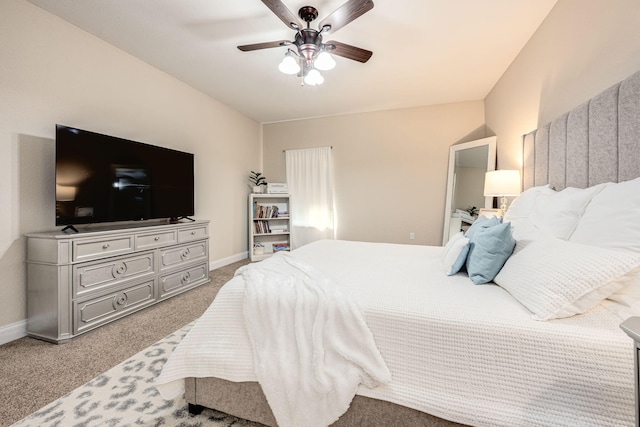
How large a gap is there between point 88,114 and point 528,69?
4244 millimetres

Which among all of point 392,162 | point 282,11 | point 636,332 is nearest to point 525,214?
point 636,332

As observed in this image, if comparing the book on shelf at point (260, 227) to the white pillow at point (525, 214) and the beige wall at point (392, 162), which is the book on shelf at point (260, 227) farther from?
the white pillow at point (525, 214)

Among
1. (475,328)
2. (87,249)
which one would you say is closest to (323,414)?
(475,328)

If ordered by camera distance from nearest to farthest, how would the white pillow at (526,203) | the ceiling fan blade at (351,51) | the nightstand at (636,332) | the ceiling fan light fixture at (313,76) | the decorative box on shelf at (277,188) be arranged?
the nightstand at (636,332) < the white pillow at (526,203) < the ceiling fan blade at (351,51) < the ceiling fan light fixture at (313,76) < the decorative box on shelf at (277,188)

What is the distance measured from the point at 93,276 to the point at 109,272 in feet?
0.40

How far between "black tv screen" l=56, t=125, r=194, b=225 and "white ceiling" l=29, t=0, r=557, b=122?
1.00m

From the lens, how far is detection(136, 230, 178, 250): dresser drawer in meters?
2.44

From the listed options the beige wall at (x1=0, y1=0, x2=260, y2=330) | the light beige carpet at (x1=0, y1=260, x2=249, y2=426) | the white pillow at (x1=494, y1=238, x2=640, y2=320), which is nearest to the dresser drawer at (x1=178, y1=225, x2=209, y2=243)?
the light beige carpet at (x1=0, y1=260, x2=249, y2=426)

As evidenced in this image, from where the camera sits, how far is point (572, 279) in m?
0.92

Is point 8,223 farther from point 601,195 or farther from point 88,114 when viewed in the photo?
point 601,195

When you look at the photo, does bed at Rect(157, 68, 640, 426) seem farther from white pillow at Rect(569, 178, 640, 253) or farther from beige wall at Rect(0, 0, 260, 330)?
beige wall at Rect(0, 0, 260, 330)

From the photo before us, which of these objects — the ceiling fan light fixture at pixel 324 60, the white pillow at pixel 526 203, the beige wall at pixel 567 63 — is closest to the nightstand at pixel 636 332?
the white pillow at pixel 526 203

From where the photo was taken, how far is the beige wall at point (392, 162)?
407 cm

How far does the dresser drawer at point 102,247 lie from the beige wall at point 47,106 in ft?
1.57
